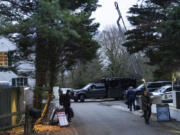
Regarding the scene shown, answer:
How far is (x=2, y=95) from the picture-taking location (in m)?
12.3

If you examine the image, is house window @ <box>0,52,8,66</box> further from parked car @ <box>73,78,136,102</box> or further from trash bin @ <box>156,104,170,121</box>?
parked car @ <box>73,78,136,102</box>

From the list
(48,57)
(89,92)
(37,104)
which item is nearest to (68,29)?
(48,57)

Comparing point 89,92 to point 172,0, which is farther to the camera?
point 89,92

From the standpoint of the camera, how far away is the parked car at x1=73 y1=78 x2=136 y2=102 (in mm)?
33344

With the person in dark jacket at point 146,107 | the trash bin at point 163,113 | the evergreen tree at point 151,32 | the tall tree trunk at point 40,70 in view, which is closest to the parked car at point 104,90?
the evergreen tree at point 151,32

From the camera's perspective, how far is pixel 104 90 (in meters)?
33.6

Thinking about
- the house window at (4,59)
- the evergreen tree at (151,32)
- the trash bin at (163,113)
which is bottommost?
the trash bin at (163,113)

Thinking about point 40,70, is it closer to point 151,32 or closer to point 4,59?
point 4,59

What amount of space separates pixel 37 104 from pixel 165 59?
6552 mm

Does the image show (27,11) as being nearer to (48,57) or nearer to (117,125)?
(48,57)

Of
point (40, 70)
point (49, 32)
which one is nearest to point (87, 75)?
point (40, 70)

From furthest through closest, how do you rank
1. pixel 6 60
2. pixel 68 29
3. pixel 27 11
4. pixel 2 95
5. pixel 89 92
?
pixel 89 92
pixel 6 60
pixel 27 11
pixel 2 95
pixel 68 29

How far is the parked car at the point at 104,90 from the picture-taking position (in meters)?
33.3

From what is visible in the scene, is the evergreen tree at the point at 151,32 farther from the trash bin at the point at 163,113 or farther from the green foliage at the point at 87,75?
the green foliage at the point at 87,75
